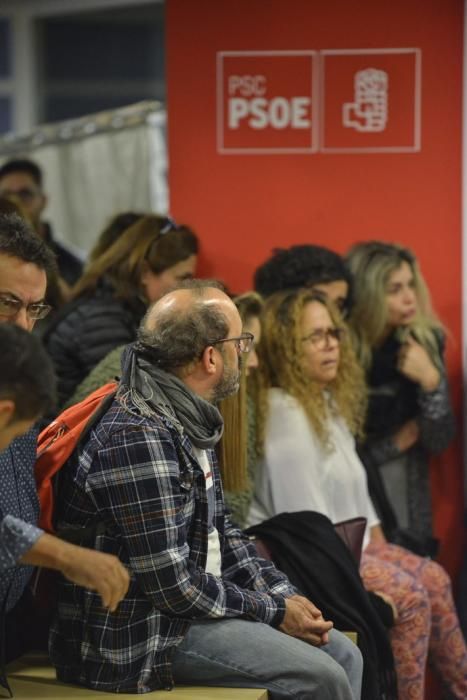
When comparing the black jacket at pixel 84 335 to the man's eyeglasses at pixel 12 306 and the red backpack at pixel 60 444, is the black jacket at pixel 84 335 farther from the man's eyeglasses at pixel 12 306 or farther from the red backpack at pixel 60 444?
the man's eyeglasses at pixel 12 306

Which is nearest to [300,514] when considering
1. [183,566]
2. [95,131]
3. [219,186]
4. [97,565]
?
[183,566]

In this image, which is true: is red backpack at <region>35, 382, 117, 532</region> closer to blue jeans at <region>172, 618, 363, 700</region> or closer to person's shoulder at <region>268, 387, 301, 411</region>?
blue jeans at <region>172, 618, 363, 700</region>

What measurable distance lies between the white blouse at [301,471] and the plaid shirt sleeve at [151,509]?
1.10m

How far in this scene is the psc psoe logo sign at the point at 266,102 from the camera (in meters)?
5.31

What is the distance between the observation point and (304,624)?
11.2ft

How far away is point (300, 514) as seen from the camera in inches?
158

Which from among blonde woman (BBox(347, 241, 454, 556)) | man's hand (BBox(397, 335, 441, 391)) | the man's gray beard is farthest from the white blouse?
the man's gray beard

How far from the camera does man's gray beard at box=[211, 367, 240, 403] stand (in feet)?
Result: 11.1

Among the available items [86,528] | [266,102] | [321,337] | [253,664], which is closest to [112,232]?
[266,102]

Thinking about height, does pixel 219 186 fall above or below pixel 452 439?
above

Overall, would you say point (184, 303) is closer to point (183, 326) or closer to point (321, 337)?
point (183, 326)

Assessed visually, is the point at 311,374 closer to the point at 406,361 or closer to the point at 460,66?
the point at 406,361

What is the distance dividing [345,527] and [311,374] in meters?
0.59

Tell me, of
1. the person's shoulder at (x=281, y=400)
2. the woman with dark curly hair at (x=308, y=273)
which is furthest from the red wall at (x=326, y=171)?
the person's shoulder at (x=281, y=400)
